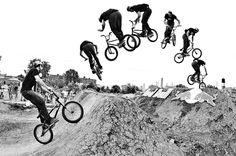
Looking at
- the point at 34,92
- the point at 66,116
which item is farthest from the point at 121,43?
the point at 34,92

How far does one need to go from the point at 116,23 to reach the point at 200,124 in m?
8.94

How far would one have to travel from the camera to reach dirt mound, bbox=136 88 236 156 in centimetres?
1262

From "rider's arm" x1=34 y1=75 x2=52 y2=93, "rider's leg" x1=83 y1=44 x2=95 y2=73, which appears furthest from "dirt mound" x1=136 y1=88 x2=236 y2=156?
"rider's arm" x1=34 y1=75 x2=52 y2=93

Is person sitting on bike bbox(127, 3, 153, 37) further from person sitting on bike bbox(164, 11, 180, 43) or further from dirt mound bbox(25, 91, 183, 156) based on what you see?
dirt mound bbox(25, 91, 183, 156)

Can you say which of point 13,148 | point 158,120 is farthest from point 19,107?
point 158,120

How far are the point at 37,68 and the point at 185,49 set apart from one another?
34.6ft

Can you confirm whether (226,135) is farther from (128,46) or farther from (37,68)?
(37,68)

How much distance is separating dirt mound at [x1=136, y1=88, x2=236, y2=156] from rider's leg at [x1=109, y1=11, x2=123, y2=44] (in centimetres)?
615

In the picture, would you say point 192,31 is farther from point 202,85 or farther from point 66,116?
point 66,116

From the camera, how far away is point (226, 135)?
13984mm

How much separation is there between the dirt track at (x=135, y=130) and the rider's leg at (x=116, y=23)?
91.0 inches

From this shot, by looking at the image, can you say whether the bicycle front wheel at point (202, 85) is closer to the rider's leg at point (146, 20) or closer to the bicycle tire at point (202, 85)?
the bicycle tire at point (202, 85)

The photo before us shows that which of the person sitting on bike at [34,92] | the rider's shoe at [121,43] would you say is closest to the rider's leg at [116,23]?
the rider's shoe at [121,43]

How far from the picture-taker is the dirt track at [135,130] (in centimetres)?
793
